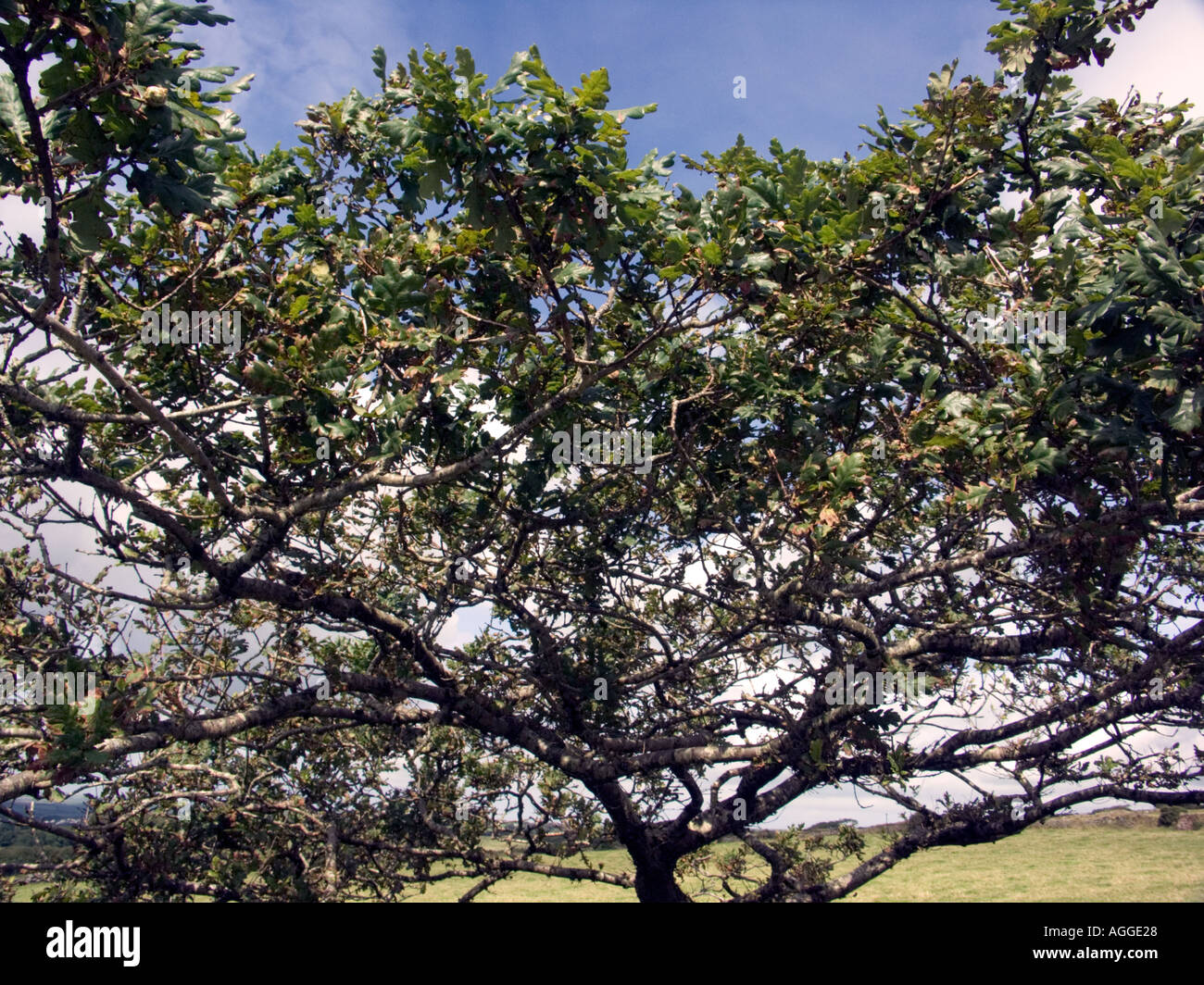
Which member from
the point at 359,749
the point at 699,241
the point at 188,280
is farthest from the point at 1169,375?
the point at 359,749

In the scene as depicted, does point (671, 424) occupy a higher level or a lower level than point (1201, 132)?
lower

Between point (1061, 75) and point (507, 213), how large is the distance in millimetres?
4574

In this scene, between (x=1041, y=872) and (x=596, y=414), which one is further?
(x=1041, y=872)

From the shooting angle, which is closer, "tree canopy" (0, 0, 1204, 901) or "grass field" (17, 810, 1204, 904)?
"tree canopy" (0, 0, 1204, 901)

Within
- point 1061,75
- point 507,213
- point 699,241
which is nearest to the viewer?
point 507,213

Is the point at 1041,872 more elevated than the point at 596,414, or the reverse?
the point at 596,414

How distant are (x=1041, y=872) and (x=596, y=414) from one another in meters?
19.3

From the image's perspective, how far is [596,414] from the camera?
250 inches

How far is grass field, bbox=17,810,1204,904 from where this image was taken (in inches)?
562

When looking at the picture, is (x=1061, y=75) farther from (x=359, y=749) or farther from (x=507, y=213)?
(x=359, y=749)

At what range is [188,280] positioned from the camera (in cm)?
510

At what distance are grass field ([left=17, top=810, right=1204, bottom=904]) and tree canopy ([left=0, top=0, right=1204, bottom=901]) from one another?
515 cm

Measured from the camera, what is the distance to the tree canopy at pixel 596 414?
448 cm

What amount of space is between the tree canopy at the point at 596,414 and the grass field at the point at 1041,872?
515 cm
